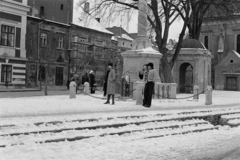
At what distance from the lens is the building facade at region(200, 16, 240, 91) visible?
5109 centimetres

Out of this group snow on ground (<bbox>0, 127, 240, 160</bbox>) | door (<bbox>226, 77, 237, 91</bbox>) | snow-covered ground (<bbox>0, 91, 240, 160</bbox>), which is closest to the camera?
snow on ground (<bbox>0, 127, 240, 160</bbox>)

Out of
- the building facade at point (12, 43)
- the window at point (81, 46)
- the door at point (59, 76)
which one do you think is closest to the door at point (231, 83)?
the window at point (81, 46)

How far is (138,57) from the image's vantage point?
1930 cm

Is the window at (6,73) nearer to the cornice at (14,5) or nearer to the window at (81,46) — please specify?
the cornice at (14,5)

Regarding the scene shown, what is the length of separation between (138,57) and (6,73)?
1838cm

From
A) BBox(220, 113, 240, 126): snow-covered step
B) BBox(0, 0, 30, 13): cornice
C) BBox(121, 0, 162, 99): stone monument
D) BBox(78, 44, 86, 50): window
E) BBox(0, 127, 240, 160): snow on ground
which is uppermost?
BBox(0, 0, 30, 13): cornice

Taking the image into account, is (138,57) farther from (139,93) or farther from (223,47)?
(223,47)

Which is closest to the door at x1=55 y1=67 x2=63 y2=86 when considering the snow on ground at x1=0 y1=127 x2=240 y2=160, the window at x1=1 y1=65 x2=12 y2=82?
the window at x1=1 y1=65 x2=12 y2=82

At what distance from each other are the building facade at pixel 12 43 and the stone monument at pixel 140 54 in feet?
53.3

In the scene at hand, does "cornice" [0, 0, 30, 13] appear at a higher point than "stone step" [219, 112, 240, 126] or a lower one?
higher

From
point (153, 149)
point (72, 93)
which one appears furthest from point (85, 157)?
point (72, 93)

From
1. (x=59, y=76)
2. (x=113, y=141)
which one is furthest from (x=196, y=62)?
(x=113, y=141)

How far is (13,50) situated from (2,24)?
9.40ft

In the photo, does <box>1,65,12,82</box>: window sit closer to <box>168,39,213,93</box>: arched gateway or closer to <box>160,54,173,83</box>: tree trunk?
<box>160,54,173,83</box>: tree trunk
